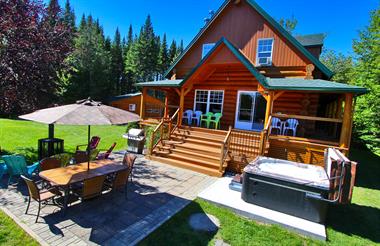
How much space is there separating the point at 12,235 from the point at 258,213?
5.18m

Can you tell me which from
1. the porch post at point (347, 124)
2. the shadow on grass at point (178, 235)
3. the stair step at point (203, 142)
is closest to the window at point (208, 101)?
the stair step at point (203, 142)

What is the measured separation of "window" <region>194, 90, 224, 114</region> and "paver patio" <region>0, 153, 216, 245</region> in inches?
262

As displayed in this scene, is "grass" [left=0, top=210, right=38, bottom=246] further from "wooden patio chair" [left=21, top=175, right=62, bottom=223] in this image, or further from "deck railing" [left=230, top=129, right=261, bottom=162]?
"deck railing" [left=230, top=129, right=261, bottom=162]

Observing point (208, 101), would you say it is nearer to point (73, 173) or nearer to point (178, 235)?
point (73, 173)

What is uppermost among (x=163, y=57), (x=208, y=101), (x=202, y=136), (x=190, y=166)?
(x=163, y=57)

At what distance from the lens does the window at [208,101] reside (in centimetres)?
1282

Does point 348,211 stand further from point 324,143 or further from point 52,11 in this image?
point 52,11

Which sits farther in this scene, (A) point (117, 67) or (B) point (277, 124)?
(A) point (117, 67)

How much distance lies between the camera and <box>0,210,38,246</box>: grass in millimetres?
3751

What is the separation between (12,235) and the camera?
3928 millimetres

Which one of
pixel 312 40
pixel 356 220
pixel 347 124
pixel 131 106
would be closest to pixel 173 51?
pixel 131 106

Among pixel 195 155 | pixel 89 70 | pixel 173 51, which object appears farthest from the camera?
pixel 173 51

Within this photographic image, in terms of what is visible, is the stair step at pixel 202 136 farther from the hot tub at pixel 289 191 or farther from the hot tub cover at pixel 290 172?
the hot tub at pixel 289 191

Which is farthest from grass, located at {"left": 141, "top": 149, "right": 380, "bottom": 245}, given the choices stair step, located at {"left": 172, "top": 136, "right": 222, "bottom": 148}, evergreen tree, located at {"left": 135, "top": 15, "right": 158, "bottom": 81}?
evergreen tree, located at {"left": 135, "top": 15, "right": 158, "bottom": 81}
